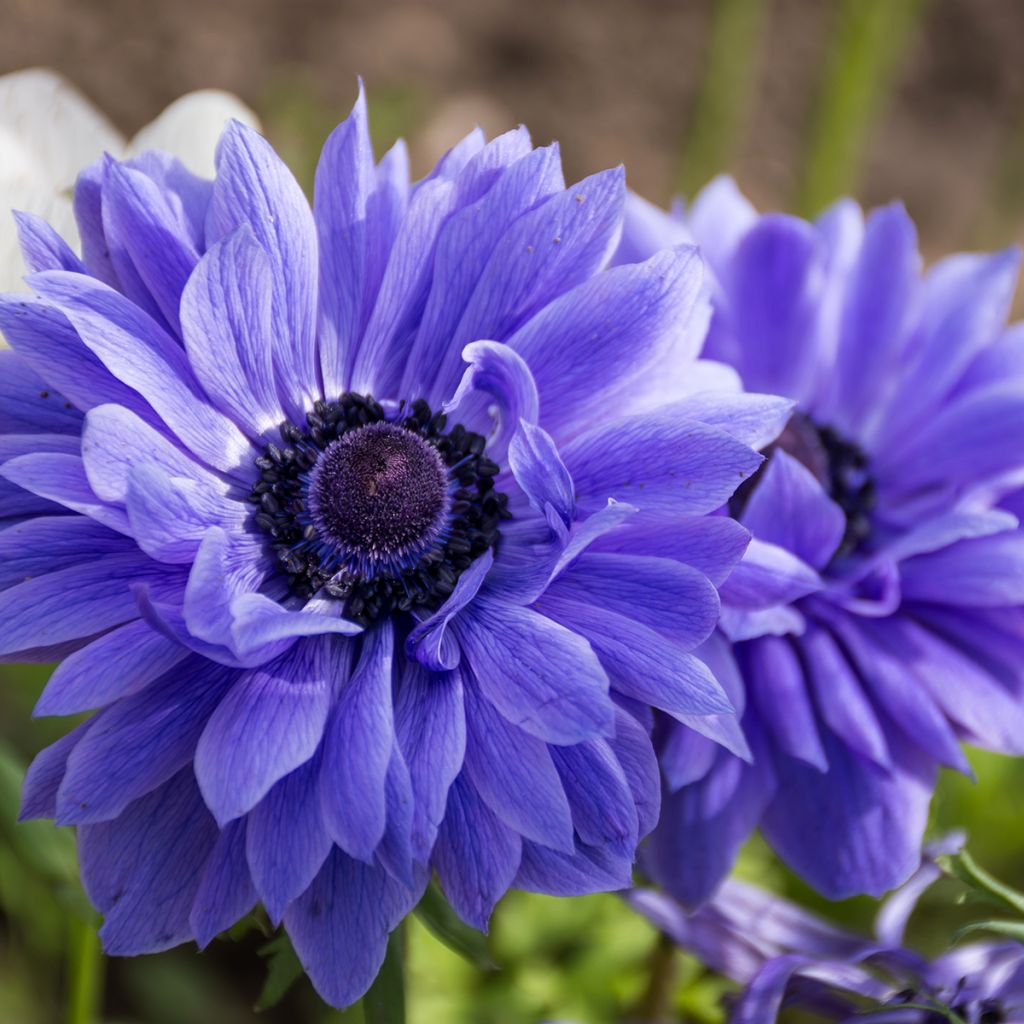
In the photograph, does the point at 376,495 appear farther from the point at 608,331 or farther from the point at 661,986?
the point at 661,986

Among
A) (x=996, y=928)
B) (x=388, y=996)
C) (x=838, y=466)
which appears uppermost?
(x=838, y=466)

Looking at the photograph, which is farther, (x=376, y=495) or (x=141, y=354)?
(x=376, y=495)

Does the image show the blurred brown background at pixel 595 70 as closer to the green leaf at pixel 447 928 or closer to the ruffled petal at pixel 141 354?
the ruffled petal at pixel 141 354

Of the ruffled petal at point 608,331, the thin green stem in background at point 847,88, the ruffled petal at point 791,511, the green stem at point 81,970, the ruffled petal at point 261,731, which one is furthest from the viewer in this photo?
the thin green stem in background at point 847,88

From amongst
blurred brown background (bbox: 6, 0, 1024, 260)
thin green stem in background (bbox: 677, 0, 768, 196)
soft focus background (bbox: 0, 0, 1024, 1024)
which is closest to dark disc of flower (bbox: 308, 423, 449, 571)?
soft focus background (bbox: 0, 0, 1024, 1024)

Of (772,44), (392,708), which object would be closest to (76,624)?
(392,708)

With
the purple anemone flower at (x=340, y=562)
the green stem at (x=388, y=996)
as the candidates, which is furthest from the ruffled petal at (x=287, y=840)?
the green stem at (x=388, y=996)

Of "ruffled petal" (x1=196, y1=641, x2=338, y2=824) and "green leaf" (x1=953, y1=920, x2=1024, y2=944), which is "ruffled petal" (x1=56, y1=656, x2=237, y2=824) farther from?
"green leaf" (x1=953, y1=920, x2=1024, y2=944)

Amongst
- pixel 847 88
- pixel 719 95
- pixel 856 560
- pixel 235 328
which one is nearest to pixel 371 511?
pixel 235 328
